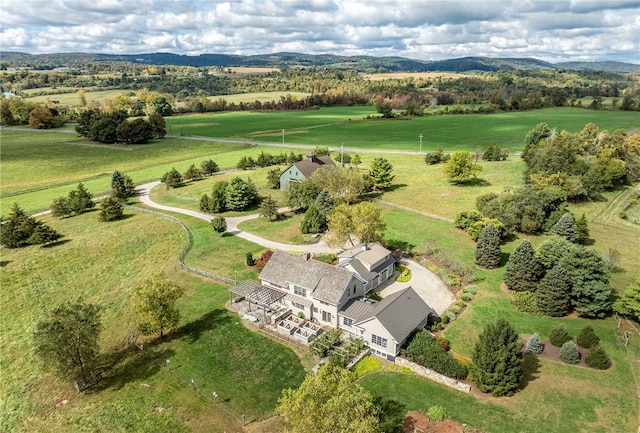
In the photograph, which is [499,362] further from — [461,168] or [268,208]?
[461,168]

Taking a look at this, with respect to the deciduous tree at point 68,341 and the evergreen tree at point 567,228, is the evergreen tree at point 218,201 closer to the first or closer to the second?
the deciduous tree at point 68,341

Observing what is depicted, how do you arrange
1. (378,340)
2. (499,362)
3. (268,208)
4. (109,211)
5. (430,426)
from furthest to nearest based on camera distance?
(109,211)
(268,208)
(378,340)
(499,362)
(430,426)

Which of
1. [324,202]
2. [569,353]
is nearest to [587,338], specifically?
[569,353]

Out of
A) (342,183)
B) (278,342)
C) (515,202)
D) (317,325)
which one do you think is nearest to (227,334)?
Answer: (278,342)

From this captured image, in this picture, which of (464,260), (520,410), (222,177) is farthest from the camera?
(222,177)

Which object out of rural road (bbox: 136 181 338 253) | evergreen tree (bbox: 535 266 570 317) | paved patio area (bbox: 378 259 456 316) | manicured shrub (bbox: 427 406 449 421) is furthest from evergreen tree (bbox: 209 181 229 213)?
manicured shrub (bbox: 427 406 449 421)

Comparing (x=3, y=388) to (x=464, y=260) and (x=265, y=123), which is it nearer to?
(x=464, y=260)

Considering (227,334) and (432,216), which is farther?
(432,216)
